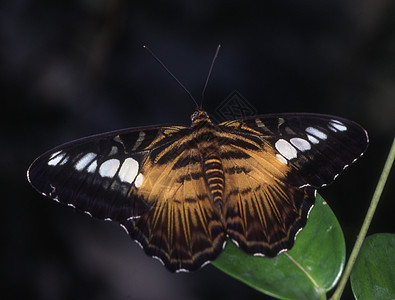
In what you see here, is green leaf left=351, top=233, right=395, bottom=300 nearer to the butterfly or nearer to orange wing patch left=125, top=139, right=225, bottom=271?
the butterfly

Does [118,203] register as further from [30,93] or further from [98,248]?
[30,93]

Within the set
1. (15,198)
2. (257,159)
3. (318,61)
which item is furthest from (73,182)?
(318,61)

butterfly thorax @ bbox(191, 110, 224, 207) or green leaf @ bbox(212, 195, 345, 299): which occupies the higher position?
butterfly thorax @ bbox(191, 110, 224, 207)

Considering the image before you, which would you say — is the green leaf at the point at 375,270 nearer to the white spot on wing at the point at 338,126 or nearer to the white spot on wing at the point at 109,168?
the white spot on wing at the point at 338,126

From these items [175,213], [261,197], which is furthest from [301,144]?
[175,213]

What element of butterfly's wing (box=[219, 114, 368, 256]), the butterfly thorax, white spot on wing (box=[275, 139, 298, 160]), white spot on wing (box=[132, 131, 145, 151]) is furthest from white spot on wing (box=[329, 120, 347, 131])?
white spot on wing (box=[132, 131, 145, 151])

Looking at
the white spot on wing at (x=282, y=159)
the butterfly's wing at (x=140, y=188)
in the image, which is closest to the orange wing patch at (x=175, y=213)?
the butterfly's wing at (x=140, y=188)
